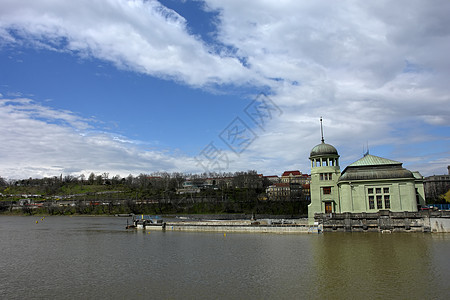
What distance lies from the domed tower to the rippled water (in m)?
17.4

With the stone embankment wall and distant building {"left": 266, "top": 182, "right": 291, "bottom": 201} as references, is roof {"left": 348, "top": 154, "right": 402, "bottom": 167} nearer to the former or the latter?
the stone embankment wall

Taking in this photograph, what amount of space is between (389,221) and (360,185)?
8.05 meters

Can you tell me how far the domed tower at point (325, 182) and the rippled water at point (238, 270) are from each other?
686 inches

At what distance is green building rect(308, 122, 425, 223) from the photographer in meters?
57.5

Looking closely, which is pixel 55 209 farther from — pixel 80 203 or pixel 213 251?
pixel 213 251

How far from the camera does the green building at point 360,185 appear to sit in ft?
189

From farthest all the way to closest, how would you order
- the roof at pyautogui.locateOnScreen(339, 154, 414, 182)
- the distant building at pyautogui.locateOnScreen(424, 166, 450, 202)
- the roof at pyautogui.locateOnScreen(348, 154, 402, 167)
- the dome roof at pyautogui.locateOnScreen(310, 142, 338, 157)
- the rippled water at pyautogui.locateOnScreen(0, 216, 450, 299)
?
the distant building at pyautogui.locateOnScreen(424, 166, 450, 202) → the dome roof at pyautogui.locateOnScreen(310, 142, 338, 157) → the roof at pyautogui.locateOnScreen(348, 154, 402, 167) → the roof at pyautogui.locateOnScreen(339, 154, 414, 182) → the rippled water at pyautogui.locateOnScreen(0, 216, 450, 299)

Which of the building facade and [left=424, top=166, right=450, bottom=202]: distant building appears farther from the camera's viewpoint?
[left=424, top=166, right=450, bottom=202]: distant building

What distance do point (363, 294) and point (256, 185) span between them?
171 m

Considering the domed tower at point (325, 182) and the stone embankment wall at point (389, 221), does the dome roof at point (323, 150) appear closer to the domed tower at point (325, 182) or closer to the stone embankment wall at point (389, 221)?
the domed tower at point (325, 182)

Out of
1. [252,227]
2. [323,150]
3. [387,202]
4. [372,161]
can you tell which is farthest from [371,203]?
[252,227]

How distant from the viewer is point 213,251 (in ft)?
130

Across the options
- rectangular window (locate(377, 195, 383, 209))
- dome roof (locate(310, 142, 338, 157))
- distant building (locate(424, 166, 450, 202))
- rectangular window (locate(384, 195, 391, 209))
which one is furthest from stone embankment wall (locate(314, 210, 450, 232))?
distant building (locate(424, 166, 450, 202))

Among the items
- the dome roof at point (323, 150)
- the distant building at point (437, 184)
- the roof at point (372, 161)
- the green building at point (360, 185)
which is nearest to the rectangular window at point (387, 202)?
the green building at point (360, 185)
